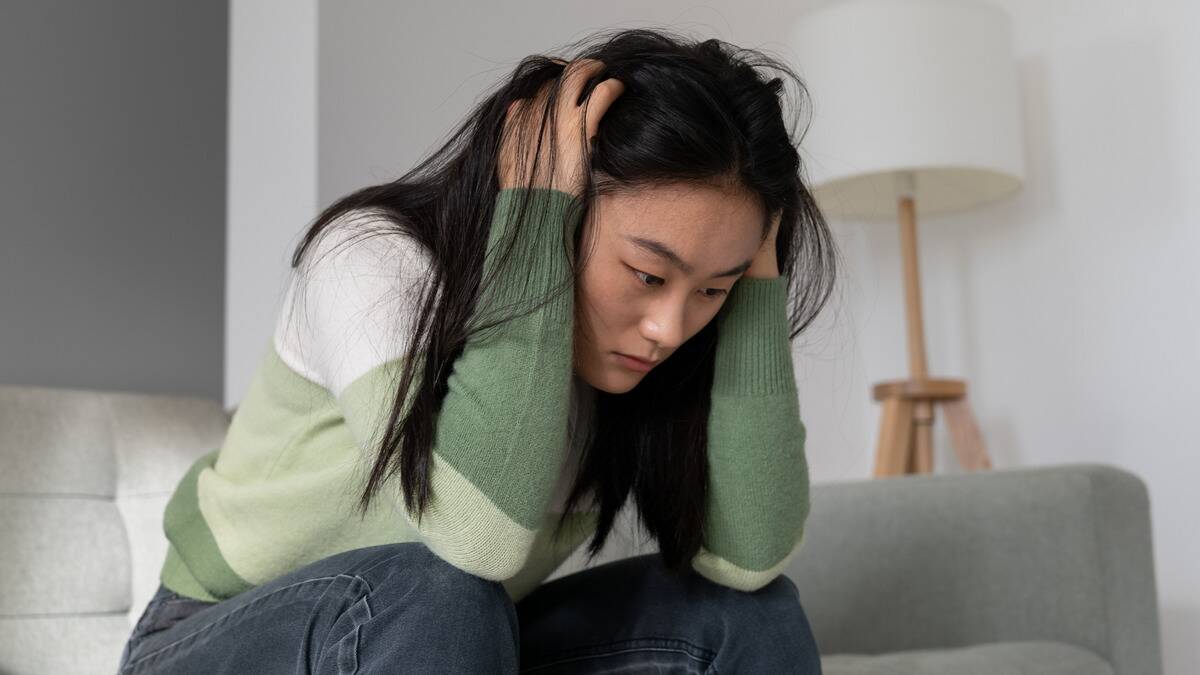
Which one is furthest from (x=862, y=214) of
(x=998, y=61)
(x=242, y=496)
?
(x=242, y=496)

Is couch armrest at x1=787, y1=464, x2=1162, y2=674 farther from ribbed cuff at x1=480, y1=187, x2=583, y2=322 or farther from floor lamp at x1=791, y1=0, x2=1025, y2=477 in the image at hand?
ribbed cuff at x1=480, y1=187, x2=583, y2=322

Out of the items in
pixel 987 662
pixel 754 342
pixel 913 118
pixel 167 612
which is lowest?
pixel 987 662

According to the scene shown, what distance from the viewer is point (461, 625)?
0.84m

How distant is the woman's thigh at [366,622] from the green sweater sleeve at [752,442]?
0.70ft

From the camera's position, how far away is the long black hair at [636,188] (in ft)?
2.93

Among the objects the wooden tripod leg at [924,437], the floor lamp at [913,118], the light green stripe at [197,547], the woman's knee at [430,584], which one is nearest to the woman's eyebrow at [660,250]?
the woman's knee at [430,584]

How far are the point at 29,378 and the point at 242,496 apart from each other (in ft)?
3.36

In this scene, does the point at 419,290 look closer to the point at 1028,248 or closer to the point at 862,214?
the point at 862,214

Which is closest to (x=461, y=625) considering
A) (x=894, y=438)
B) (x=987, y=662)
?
(x=987, y=662)

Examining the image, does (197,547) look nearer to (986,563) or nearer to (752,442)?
(752,442)

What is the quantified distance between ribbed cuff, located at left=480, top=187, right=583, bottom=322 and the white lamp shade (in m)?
1.32

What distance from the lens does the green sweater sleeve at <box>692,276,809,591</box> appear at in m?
1.03

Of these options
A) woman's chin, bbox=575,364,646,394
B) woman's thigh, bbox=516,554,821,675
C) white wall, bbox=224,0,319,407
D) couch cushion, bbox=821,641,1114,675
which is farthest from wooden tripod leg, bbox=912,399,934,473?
woman's chin, bbox=575,364,646,394

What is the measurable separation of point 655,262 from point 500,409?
16 centimetres
